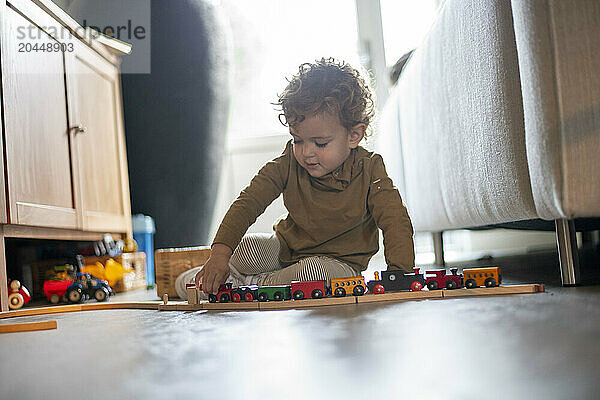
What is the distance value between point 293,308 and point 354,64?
1.89 feet

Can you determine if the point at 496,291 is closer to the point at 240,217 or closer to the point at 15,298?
the point at 240,217

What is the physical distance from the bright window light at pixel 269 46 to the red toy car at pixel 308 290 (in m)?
2.17

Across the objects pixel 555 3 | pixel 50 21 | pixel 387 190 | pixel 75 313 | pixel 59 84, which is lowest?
pixel 75 313

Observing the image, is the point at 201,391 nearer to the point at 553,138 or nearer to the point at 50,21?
the point at 553,138

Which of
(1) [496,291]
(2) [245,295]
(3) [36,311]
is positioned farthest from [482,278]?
(3) [36,311]

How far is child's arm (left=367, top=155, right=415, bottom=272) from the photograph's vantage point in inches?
40.6

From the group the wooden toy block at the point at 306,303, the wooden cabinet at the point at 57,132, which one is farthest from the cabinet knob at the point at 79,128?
the wooden toy block at the point at 306,303

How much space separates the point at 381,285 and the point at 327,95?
1.32ft

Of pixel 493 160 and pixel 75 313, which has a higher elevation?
pixel 493 160

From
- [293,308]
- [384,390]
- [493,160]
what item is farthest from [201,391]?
[493,160]

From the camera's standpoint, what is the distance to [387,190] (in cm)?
113

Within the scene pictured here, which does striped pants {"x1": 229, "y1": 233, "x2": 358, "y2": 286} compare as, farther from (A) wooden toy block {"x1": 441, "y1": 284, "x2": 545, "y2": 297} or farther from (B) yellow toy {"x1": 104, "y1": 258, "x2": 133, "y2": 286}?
(B) yellow toy {"x1": 104, "y1": 258, "x2": 133, "y2": 286}

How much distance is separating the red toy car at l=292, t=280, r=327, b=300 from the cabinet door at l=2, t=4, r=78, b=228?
690 millimetres

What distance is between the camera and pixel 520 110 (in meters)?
0.90
